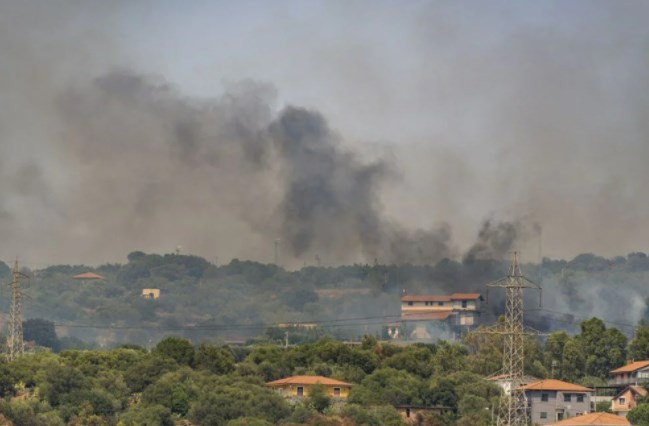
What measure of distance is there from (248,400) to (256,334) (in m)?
92.7

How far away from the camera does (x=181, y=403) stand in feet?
348

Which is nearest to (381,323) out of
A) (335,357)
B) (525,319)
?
(525,319)

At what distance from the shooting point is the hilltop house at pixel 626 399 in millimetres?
110000

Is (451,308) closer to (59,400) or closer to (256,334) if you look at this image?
(256,334)

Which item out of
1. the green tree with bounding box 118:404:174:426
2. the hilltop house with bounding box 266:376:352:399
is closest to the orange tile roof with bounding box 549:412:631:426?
the hilltop house with bounding box 266:376:352:399

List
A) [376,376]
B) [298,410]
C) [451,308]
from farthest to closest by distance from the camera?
[451,308] < [376,376] < [298,410]

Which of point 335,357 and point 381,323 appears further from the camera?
point 381,323

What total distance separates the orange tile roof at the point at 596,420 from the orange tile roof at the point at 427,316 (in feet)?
261

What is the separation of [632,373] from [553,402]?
8927 millimetres

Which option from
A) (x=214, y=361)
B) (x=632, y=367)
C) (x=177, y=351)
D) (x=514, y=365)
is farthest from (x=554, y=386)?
(x=177, y=351)

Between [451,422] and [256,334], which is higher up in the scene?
[256,334]

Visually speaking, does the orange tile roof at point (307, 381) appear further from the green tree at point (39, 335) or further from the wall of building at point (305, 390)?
the green tree at point (39, 335)

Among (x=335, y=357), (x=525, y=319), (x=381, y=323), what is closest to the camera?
(x=335, y=357)

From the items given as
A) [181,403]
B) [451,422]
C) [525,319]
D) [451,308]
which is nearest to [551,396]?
[451,422]
